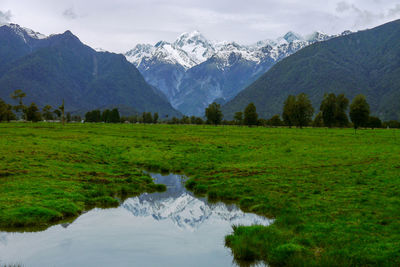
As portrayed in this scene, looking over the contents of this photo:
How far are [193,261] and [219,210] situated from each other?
10070 mm

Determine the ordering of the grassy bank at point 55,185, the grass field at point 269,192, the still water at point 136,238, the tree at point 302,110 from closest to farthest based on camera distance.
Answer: the still water at point 136,238 < the grass field at point 269,192 < the grassy bank at point 55,185 < the tree at point 302,110

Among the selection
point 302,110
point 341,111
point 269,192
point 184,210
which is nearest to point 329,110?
point 341,111

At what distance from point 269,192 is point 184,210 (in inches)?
316

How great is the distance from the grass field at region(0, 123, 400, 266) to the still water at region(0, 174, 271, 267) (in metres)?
1.55

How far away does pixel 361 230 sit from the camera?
19125mm

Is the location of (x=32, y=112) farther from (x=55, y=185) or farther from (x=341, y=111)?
(x=55, y=185)

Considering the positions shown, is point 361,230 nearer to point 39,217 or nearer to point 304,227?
point 304,227

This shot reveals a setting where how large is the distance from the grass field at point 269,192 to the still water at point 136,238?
1.55 m

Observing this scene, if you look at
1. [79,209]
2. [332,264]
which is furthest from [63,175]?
[332,264]

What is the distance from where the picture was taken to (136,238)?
69.3ft

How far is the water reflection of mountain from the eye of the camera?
81.3 ft

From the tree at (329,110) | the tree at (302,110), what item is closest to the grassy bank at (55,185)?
the tree at (302,110)

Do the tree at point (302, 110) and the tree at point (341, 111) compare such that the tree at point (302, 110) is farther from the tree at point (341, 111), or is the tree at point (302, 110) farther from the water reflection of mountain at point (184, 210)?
the water reflection of mountain at point (184, 210)

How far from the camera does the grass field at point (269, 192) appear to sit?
17.8 meters
